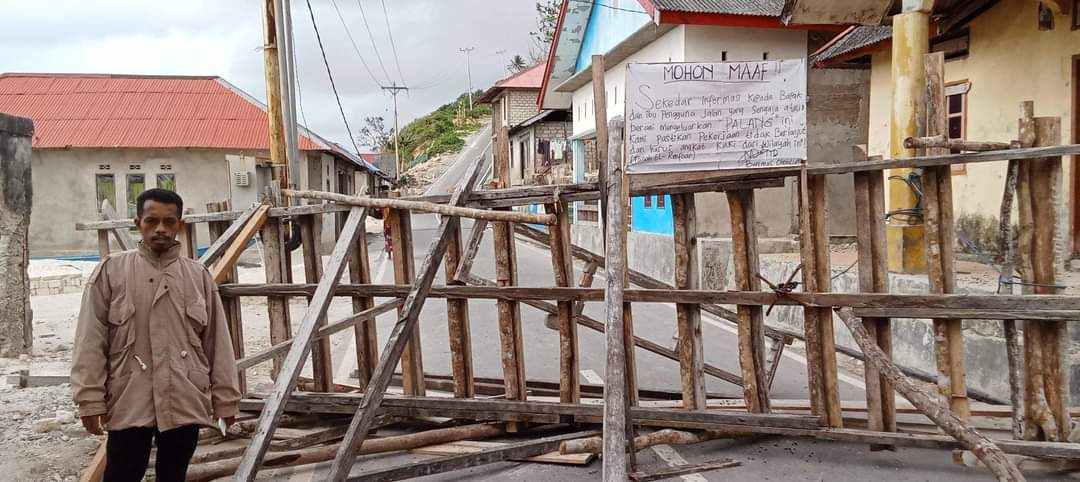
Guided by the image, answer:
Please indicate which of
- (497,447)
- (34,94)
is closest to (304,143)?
(34,94)

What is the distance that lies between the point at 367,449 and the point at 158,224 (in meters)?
2.08

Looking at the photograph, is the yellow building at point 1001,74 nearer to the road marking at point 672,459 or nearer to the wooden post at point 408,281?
the road marking at point 672,459

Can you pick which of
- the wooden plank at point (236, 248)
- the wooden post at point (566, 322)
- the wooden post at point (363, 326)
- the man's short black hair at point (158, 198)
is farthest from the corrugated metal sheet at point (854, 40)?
the man's short black hair at point (158, 198)

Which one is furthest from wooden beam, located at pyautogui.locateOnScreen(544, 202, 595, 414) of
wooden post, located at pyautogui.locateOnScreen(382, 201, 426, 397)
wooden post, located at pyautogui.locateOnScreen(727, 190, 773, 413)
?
wooden post, located at pyautogui.locateOnScreen(727, 190, 773, 413)

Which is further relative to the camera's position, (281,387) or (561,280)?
(561,280)

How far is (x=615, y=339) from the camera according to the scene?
3.04 meters

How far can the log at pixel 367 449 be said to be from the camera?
443 cm

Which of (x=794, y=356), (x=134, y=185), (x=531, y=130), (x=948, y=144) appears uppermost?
(x=531, y=130)

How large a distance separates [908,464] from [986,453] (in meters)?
1.24

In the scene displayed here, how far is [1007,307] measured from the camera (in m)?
4.27

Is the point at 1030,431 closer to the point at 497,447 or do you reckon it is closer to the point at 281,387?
the point at 497,447

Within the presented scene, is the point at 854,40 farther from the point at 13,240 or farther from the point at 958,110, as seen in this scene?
the point at 13,240

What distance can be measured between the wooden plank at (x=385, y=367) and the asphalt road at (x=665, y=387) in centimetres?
78

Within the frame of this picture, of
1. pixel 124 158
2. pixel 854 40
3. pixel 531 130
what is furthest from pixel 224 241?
pixel 531 130
